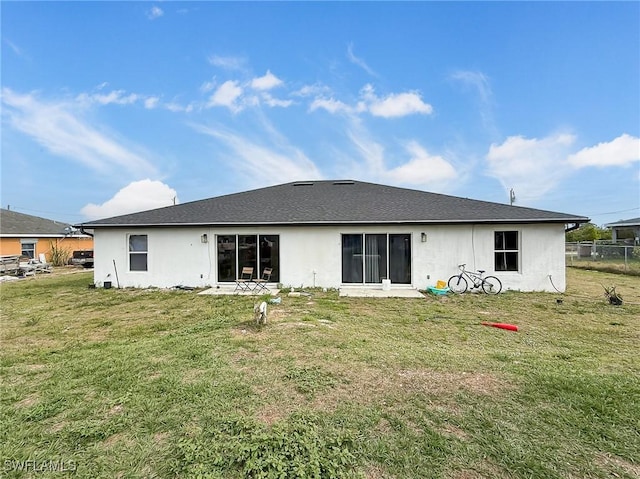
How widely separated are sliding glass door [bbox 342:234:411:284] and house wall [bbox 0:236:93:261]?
71.5 feet

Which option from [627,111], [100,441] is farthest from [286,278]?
[627,111]

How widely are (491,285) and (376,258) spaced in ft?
12.2

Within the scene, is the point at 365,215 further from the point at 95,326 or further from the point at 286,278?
the point at 95,326

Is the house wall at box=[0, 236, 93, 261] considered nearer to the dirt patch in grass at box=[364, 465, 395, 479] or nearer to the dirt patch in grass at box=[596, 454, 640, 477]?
the dirt patch in grass at box=[364, 465, 395, 479]

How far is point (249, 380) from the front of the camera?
356cm

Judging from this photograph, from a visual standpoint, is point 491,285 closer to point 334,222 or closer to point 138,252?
point 334,222

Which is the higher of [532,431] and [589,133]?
[589,133]

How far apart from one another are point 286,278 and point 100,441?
27.1 ft

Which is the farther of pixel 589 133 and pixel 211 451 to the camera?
pixel 589 133

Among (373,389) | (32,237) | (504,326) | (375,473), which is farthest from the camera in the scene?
(32,237)

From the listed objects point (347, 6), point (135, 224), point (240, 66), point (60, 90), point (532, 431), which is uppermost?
point (347, 6)

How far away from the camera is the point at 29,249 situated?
20375 mm

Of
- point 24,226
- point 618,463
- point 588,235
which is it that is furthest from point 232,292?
point 588,235

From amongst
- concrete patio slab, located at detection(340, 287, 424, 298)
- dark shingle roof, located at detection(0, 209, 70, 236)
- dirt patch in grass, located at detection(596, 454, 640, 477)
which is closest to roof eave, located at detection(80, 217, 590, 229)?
concrete patio slab, located at detection(340, 287, 424, 298)
